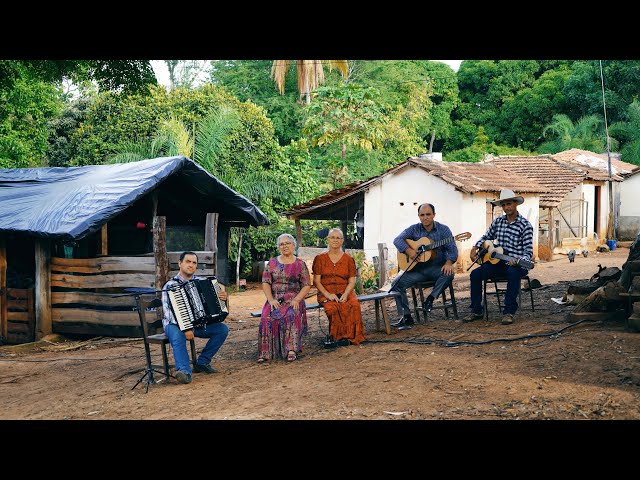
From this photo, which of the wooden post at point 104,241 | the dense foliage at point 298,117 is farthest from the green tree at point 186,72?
the wooden post at point 104,241

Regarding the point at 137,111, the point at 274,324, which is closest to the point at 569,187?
the point at 137,111

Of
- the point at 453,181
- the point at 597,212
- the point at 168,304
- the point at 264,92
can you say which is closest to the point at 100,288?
the point at 168,304

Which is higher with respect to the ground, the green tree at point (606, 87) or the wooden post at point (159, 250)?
the green tree at point (606, 87)

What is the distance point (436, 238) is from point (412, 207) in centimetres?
1215

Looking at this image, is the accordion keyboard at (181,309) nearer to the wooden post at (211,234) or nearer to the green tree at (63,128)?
the wooden post at (211,234)

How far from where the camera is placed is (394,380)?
6.98 m

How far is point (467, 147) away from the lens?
1506 inches

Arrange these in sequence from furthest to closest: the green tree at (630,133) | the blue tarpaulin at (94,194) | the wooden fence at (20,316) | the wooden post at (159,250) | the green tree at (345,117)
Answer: the green tree at (630,133), the green tree at (345,117), the wooden fence at (20,316), the blue tarpaulin at (94,194), the wooden post at (159,250)

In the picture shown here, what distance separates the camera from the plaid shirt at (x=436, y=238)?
9438 millimetres

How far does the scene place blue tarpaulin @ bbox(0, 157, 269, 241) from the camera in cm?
1114

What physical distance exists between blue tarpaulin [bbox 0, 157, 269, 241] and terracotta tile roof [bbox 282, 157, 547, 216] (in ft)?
20.4

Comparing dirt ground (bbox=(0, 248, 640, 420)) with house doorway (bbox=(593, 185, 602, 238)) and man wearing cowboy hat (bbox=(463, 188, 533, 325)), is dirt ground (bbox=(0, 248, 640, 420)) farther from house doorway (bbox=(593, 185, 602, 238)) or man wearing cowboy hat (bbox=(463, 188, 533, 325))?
house doorway (bbox=(593, 185, 602, 238))

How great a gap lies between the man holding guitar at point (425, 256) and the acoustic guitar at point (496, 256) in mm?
366

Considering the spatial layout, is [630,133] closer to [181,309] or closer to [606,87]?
[606,87]
